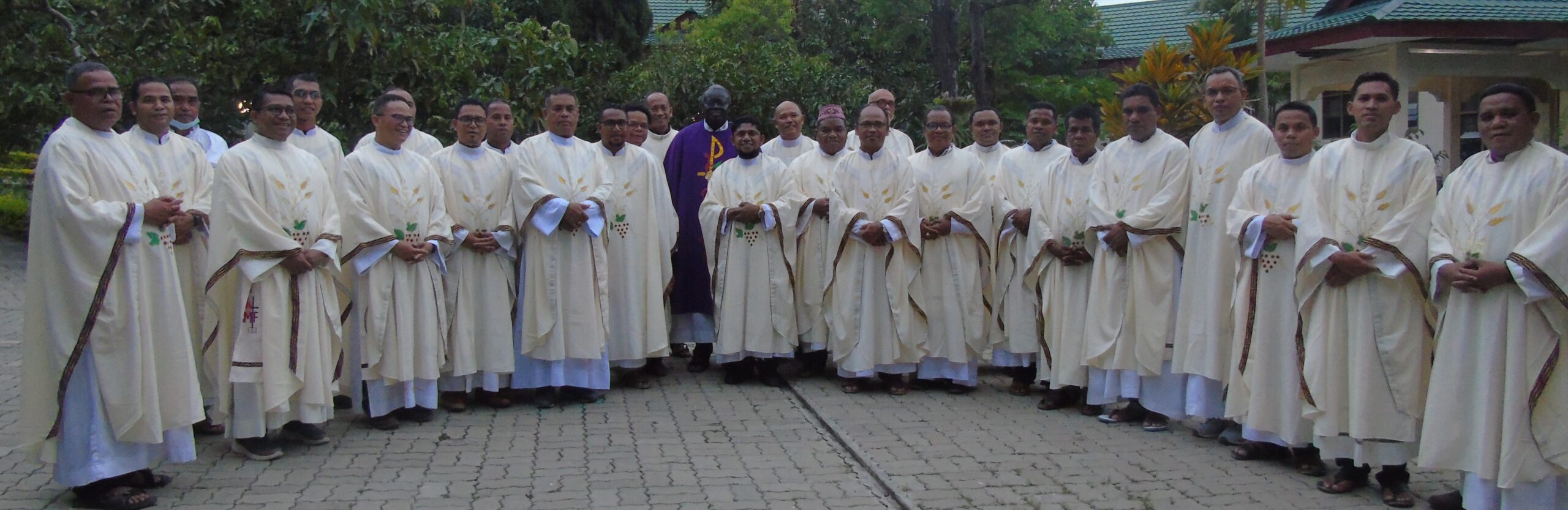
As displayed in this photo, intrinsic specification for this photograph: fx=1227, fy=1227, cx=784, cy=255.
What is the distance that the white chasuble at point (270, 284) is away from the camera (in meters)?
6.09

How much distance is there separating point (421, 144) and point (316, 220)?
257cm

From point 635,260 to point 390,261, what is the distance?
6.00 feet

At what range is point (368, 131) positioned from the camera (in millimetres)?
10734

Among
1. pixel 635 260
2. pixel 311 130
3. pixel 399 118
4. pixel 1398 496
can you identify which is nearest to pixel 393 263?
pixel 399 118

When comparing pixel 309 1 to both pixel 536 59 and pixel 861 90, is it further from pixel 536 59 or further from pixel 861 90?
pixel 861 90

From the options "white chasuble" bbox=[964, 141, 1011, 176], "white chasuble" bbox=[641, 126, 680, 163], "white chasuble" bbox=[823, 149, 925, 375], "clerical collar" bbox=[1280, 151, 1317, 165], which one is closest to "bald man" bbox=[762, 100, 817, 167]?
"white chasuble" bbox=[641, 126, 680, 163]

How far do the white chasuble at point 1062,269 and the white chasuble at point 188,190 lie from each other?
479cm

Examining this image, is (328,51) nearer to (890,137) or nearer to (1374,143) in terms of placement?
(890,137)

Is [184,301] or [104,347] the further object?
A: [184,301]

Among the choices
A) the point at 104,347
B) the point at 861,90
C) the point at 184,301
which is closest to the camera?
the point at 104,347

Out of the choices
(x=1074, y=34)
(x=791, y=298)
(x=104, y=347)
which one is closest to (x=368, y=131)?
(x=791, y=298)

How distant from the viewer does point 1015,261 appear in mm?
8227

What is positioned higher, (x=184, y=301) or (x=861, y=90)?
(x=861, y=90)

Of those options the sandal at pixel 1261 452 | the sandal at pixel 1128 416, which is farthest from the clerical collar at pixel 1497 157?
the sandal at pixel 1128 416
